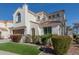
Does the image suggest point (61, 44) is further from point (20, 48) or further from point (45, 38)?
point (20, 48)

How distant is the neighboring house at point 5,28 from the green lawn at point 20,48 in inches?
16.3

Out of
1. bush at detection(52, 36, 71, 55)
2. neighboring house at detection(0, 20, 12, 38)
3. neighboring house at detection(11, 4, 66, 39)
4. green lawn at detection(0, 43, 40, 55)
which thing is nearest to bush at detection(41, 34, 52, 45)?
neighboring house at detection(11, 4, 66, 39)

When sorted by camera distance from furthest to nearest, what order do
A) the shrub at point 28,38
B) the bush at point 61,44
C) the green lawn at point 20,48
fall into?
1. the shrub at point 28,38
2. the green lawn at point 20,48
3. the bush at point 61,44

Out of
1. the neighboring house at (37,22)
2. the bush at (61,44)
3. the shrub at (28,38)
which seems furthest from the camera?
the shrub at (28,38)

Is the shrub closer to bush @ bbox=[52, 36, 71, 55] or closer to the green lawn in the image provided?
the green lawn

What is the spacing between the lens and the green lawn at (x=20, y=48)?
11.1 metres

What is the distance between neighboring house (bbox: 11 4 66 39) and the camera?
37.3 ft

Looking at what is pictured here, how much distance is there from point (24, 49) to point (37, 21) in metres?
1.40

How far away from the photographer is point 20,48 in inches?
444

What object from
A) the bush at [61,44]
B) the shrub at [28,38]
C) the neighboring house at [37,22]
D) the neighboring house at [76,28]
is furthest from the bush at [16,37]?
the neighboring house at [76,28]

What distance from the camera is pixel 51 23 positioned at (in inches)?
455

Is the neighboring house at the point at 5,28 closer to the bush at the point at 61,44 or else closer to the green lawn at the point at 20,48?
the green lawn at the point at 20,48

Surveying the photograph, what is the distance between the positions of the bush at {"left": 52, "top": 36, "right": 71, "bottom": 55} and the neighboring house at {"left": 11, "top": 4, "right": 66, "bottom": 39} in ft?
1.19
